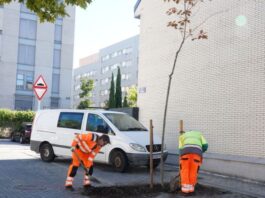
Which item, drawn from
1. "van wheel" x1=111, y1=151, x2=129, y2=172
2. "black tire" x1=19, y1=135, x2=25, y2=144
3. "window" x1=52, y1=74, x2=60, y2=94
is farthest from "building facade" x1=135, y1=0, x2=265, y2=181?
"window" x1=52, y1=74, x2=60, y2=94

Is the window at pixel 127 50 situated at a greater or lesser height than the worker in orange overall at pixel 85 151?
greater

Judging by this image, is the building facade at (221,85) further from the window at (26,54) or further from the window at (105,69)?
the window at (105,69)

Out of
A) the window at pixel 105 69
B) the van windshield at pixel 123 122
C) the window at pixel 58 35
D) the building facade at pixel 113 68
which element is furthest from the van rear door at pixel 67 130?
the window at pixel 105 69

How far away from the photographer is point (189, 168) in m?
9.55

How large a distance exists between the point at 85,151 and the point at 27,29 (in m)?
39.3

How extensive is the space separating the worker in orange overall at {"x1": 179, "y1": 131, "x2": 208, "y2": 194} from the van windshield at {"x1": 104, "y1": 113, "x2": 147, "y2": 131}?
4267 mm

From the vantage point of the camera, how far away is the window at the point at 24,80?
46.5 meters

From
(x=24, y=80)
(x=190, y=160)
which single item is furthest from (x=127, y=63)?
(x=190, y=160)

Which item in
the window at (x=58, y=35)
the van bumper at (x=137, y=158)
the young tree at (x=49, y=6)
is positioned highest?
the window at (x=58, y=35)

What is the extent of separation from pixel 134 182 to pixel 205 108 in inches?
210

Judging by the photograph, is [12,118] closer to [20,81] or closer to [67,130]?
[20,81]

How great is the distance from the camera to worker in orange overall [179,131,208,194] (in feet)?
30.9

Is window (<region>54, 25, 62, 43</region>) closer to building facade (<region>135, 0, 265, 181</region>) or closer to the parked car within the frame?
the parked car

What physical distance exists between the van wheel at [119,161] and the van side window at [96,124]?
851 millimetres
